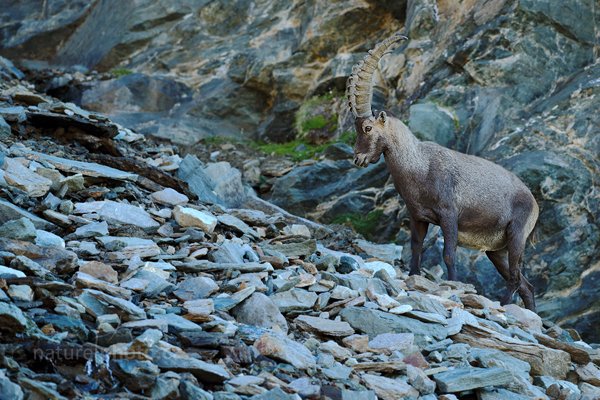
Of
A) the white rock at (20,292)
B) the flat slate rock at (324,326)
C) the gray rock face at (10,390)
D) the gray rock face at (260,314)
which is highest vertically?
the gray rock face at (10,390)

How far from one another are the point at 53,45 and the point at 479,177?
17844 millimetres

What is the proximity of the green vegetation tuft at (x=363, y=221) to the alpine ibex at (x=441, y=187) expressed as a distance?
11.8 ft

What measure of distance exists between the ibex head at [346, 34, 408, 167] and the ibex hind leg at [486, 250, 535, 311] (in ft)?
8.07

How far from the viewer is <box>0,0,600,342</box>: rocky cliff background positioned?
45.1ft

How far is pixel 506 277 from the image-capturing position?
12.4 metres

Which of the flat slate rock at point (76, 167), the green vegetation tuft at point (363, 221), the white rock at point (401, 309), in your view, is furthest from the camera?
the green vegetation tuft at point (363, 221)

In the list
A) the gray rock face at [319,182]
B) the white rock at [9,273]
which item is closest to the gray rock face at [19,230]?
the white rock at [9,273]

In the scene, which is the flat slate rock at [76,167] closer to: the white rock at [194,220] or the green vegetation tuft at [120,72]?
the white rock at [194,220]

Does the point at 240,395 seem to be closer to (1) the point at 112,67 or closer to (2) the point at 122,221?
(2) the point at 122,221

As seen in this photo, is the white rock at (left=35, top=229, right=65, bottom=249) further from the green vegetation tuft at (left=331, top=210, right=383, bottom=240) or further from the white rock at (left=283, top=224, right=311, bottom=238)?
the green vegetation tuft at (left=331, top=210, right=383, bottom=240)

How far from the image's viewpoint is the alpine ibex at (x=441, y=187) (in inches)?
445

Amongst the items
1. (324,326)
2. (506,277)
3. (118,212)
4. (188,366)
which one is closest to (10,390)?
(188,366)

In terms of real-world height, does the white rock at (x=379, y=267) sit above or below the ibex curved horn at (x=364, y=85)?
below

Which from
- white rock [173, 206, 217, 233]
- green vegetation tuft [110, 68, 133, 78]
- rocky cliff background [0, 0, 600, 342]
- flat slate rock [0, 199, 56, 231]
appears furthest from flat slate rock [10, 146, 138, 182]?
green vegetation tuft [110, 68, 133, 78]
